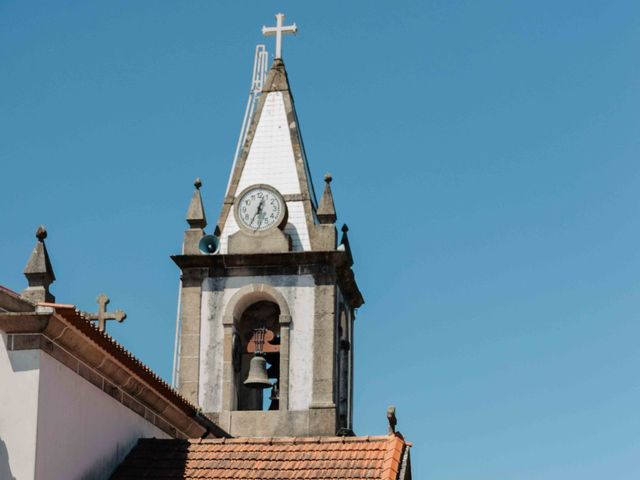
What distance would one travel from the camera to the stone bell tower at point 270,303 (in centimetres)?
2528

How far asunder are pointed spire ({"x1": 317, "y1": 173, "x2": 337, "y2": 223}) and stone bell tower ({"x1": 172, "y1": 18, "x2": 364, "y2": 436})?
2 cm

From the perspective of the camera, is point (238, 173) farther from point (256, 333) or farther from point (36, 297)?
point (36, 297)

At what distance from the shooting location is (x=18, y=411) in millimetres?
15711

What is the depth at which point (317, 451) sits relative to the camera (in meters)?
17.6

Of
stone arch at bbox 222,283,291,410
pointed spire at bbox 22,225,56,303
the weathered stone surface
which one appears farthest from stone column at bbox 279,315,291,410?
pointed spire at bbox 22,225,56,303

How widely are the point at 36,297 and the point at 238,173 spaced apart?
10.9 meters

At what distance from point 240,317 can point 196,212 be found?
6.28ft

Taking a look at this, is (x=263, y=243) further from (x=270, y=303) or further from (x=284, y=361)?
(x=284, y=361)

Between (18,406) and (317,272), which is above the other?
(317,272)

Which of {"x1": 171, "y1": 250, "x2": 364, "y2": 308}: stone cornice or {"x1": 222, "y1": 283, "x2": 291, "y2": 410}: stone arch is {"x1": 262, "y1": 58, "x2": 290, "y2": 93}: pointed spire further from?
{"x1": 222, "y1": 283, "x2": 291, "y2": 410}: stone arch

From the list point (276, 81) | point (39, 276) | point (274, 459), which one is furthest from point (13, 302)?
point (276, 81)

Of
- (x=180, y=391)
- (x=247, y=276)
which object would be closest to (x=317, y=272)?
(x=247, y=276)

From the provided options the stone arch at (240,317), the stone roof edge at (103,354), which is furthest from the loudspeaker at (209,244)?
the stone roof edge at (103,354)

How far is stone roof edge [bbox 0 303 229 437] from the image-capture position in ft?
52.2
